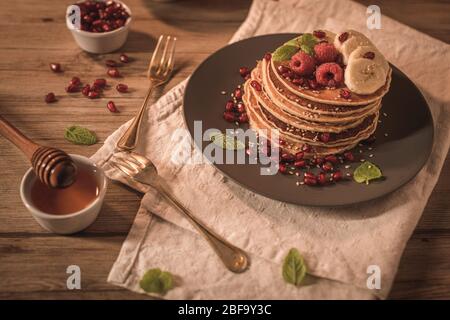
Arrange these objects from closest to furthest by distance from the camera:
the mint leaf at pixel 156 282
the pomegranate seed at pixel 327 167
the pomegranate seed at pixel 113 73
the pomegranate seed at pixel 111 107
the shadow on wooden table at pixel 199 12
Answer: the mint leaf at pixel 156 282, the pomegranate seed at pixel 327 167, the pomegranate seed at pixel 111 107, the pomegranate seed at pixel 113 73, the shadow on wooden table at pixel 199 12

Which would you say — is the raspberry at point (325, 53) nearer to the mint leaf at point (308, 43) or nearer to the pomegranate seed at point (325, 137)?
the mint leaf at point (308, 43)

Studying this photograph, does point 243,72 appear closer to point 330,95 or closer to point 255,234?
point 330,95

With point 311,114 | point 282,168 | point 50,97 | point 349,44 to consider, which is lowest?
point 50,97

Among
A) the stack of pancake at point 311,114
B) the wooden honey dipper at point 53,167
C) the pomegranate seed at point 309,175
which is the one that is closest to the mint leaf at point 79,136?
the wooden honey dipper at point 53,167

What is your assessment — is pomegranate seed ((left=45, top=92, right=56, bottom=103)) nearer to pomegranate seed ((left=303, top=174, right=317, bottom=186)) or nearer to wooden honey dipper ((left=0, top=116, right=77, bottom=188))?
wooden honey dipper ((left=0, top=116, right=77, bottom=188))

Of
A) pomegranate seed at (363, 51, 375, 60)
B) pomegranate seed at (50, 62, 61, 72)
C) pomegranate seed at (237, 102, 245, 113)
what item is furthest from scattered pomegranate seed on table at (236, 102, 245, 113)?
pomegranate seed at (50, 62, 61, 72)

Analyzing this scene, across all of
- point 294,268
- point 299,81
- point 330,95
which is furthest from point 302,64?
point 294,268
